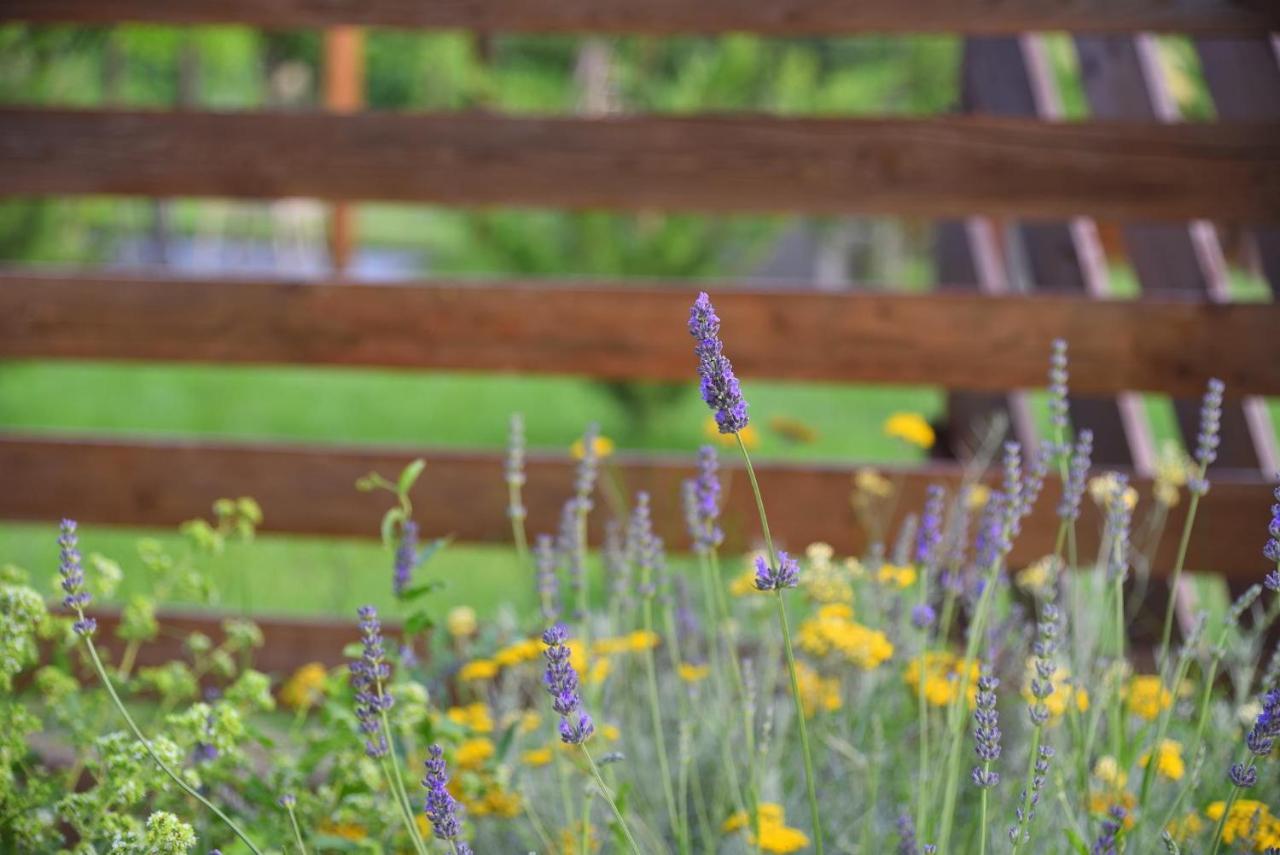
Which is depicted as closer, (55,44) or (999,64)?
(999,64)

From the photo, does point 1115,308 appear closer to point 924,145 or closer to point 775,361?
point 924,145

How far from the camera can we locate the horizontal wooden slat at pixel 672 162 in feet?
8.34

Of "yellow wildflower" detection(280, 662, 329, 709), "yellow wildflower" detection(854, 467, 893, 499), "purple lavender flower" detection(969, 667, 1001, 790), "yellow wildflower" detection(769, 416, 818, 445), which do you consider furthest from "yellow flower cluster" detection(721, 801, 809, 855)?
"yellow wildflower" detection(769, 416, 818, 445)

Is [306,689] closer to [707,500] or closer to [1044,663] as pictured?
[707,500]

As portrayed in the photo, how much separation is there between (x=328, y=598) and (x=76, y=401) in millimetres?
3748

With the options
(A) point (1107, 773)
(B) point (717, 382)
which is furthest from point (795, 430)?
(B) point (717, 382)

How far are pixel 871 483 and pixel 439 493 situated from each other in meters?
0.85

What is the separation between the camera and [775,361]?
8.54 feet

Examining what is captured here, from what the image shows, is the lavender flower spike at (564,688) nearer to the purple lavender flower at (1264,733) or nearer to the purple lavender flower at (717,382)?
the purple lavender flower at (717,382)

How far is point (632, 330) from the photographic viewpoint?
2629 mm

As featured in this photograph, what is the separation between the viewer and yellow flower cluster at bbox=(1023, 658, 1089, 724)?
1441 mm

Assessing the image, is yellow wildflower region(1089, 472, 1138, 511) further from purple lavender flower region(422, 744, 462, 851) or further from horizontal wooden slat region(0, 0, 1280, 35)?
horizontal wooden slat region(0, 0, 1280, 35)

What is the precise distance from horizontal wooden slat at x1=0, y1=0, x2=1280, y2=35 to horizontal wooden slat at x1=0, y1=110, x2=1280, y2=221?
0.59ft

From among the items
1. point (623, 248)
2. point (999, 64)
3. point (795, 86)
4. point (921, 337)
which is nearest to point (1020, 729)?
point (921, 337)
